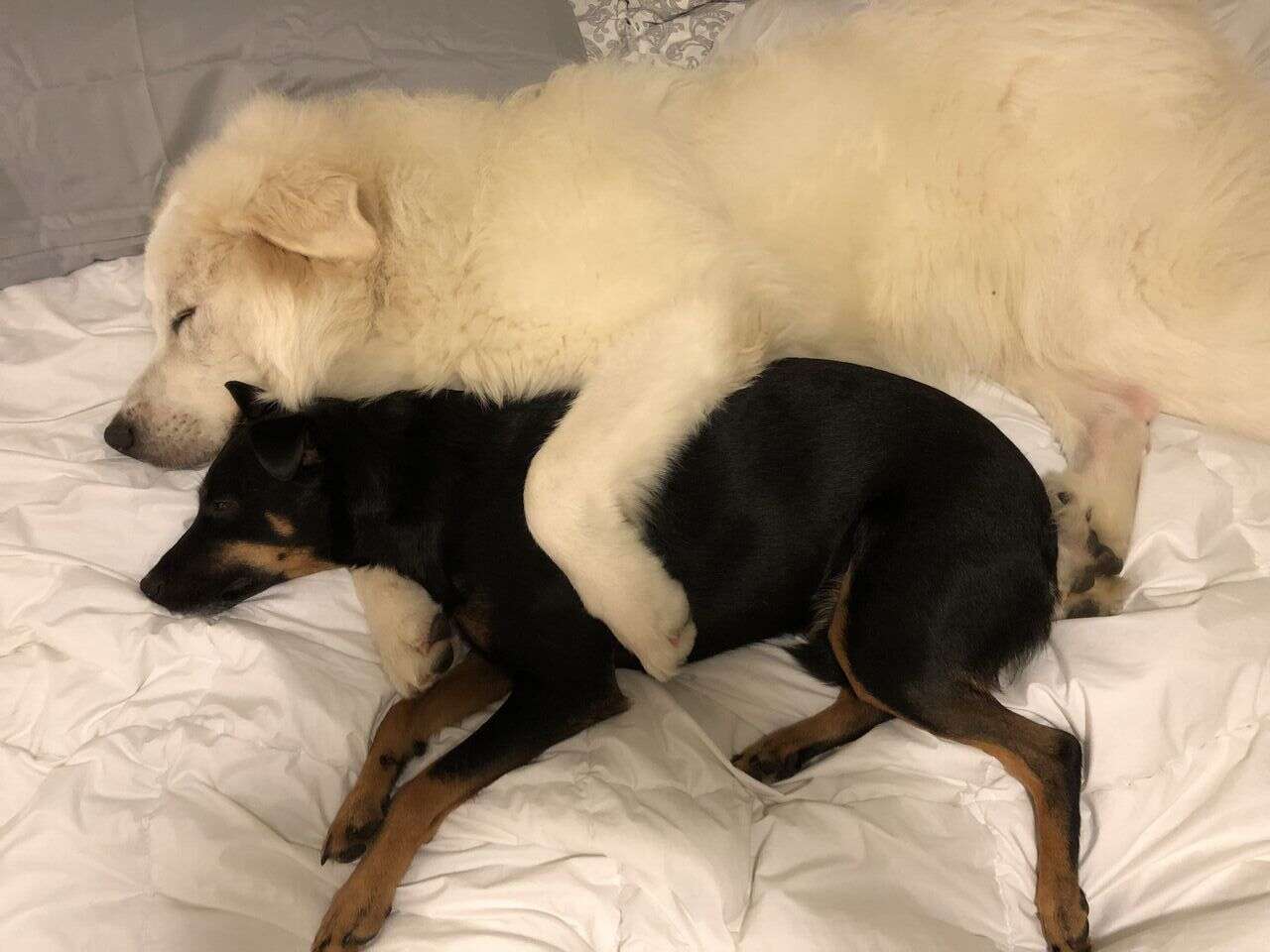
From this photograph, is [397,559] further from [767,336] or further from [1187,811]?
[1187,811]

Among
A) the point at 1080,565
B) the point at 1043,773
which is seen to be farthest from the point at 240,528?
the point at 1080,565

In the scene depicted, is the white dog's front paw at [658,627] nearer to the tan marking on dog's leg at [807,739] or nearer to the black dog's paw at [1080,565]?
the tan marking on dog's leg at [807,739]

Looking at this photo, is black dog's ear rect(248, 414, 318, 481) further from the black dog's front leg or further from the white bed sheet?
the black dog's front leg

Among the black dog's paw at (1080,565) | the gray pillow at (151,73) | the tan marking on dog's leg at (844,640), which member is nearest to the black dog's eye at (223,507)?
Result: the gray pillow at (151,73)

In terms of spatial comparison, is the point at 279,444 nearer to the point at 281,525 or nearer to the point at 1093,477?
the point at 281,525

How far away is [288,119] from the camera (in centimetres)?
234

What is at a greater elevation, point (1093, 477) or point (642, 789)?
point (1093, 477)

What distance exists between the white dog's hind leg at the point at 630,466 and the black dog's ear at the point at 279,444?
55 cm

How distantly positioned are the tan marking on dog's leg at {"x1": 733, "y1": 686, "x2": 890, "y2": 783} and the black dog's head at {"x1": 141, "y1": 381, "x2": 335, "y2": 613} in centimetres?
124

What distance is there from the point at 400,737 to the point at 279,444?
0.76 meters

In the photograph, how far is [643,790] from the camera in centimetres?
191

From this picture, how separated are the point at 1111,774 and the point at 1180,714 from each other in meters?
0.20

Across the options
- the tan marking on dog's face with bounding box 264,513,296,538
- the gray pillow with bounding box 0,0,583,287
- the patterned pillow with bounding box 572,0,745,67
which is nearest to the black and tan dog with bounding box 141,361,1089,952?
the tan marking on dog's face with bounding box 264,513,296,538

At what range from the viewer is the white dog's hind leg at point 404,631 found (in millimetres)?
2209
